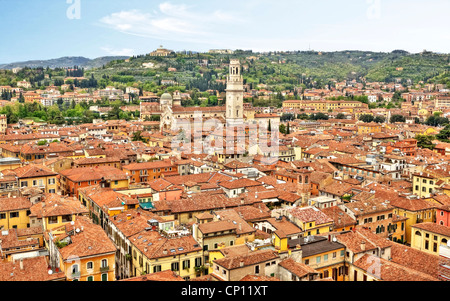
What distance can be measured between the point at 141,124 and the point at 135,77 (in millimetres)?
29137

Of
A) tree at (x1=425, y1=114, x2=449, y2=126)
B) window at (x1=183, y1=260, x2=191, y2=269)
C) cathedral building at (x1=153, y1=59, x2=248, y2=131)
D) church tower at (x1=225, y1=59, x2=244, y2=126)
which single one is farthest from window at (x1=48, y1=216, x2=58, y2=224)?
tree at (x1=425, y1=114, x2=449, y2=126)

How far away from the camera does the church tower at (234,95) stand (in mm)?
27188

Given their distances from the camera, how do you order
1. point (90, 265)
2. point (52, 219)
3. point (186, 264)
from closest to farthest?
point (90, 265) < point (186, 264) < point (52, 219)

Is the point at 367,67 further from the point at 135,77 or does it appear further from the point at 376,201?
the point at 376,201

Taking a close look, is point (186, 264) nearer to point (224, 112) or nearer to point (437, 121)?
point (224, 112)

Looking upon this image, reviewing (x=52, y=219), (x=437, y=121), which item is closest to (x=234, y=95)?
(x=437, y=121)

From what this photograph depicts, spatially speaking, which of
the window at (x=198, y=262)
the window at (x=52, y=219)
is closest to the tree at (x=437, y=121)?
the window at (x=198, y=262)

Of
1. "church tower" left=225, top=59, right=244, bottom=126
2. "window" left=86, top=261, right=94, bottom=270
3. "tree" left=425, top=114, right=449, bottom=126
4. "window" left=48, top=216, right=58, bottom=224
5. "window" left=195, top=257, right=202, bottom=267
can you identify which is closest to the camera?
"window" left=86, top=261, right=94, bottom=270

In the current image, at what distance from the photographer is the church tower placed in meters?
27.2

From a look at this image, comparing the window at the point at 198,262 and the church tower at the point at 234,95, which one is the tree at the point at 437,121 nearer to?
the church tower at the point at 234,95

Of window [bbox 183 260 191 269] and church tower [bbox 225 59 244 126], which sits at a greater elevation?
church tower [bbox 225 59 244 126]

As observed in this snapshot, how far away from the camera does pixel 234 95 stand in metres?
27.4

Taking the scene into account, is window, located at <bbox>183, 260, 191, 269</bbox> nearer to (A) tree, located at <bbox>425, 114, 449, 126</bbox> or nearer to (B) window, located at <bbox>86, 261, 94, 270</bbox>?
(B) window, located at <bbox>86, 261, 94, 270</bbox>

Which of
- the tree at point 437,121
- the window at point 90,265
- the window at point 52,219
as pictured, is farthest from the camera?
the tree at point 437,121
